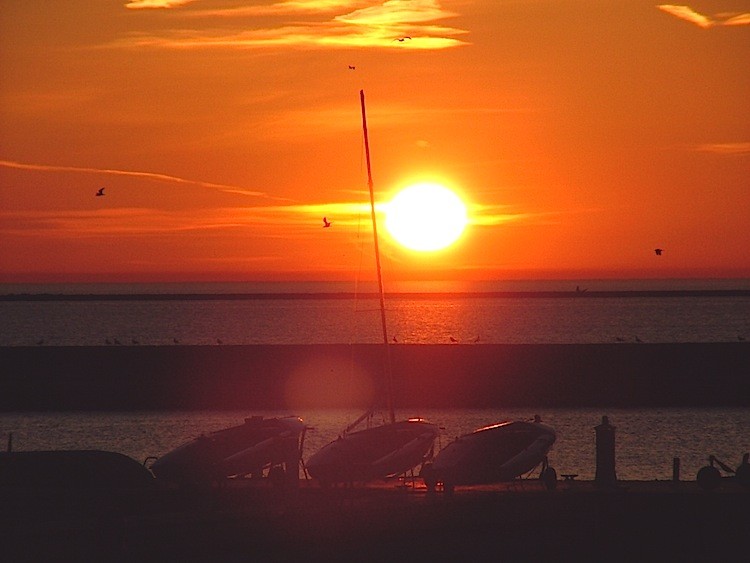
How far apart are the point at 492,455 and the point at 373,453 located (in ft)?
11.5

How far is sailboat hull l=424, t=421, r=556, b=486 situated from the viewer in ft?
107

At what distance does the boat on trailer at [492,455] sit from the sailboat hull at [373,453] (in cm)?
165

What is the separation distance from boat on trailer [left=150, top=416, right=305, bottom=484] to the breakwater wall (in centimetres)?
4904

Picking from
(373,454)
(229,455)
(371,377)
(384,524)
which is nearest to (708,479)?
(384,524)

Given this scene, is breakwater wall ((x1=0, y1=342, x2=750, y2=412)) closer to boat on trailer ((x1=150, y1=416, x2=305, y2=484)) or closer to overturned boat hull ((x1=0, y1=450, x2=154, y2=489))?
boat on trailer ((x1=150, y1=416, x2=305, y2=484))

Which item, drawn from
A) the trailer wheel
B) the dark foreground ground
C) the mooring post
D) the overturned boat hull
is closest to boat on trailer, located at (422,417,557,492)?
the mooring post

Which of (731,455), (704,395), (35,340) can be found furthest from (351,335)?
(731,455)

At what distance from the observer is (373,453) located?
34000 millimetres

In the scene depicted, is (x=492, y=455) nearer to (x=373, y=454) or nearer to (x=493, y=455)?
(x=493, y=455)

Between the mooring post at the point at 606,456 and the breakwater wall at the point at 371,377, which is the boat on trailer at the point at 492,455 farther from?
the breakwater wall at the point at 371,377

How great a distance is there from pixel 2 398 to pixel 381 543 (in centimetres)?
6473

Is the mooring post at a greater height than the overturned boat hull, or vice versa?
the overturned boat hull

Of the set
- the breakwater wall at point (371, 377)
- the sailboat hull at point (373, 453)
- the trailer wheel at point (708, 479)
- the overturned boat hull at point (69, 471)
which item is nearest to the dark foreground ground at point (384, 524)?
the trailer wheel at point (708, 479)

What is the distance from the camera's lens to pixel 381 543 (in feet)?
91.1
